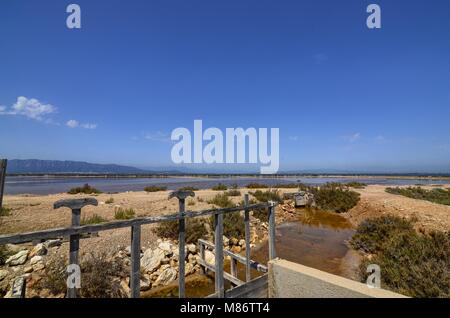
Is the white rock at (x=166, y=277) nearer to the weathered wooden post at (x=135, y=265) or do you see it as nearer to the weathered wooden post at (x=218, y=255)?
the weathered wooden post at (x=218, y=255)

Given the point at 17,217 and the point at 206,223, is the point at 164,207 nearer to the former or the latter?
the point at 206,223

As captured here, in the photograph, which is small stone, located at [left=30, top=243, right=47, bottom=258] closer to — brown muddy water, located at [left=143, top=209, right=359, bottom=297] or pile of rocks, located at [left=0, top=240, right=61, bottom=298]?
pile of rocks, located at [left=0, top=240, right=61, bottom=298]

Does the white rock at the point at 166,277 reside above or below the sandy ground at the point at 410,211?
below

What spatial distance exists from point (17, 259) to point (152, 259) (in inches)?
127

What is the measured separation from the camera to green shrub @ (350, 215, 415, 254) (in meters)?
8.65

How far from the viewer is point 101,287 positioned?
5.36 m

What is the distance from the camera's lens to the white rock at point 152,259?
668 cm

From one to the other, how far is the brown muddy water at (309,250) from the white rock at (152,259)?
719mm

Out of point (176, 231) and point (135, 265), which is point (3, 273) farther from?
point (176, 231)

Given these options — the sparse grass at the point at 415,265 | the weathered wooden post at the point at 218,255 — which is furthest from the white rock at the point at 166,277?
the sparse grass at the point at 415,265
